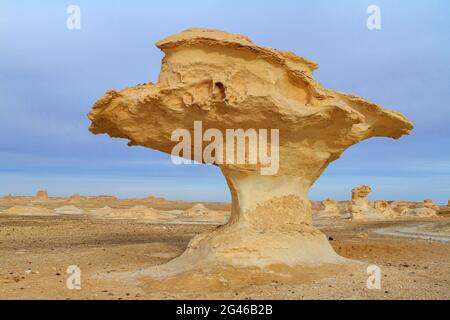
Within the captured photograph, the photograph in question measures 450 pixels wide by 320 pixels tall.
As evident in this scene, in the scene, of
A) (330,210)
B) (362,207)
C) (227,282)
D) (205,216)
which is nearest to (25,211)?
(205,216)

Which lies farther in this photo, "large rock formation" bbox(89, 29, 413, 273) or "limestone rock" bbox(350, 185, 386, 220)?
"limestone rock" bbox(350, 185, 386, 220)

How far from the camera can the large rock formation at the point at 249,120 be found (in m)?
8.74

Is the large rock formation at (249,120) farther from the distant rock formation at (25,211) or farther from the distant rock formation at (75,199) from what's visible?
the distant rock formation at (75,199)

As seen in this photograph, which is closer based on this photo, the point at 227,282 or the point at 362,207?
the point at 227,282

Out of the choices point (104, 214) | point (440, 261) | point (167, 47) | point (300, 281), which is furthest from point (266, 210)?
point (104, 214)

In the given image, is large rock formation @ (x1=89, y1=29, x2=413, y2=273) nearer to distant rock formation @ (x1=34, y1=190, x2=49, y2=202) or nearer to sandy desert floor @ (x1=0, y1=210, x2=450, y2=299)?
sandy desert floor @ (x1=0, y1=210, x2=450, y2=299)

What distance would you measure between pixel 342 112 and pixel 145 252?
7.11 m

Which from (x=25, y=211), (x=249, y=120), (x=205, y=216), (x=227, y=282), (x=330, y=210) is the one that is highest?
(x=249, y=120)

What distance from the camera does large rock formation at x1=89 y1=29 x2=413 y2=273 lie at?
8.74m

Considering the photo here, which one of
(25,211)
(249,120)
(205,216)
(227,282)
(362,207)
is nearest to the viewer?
(227,282)

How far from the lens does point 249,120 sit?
905 cm

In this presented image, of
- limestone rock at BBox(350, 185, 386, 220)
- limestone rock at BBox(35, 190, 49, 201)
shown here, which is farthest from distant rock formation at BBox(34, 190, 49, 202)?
limestone rock at BBox(350, 185, 386, 220)

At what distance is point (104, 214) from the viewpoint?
48.1m

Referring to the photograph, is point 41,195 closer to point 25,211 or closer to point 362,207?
point 25,211
